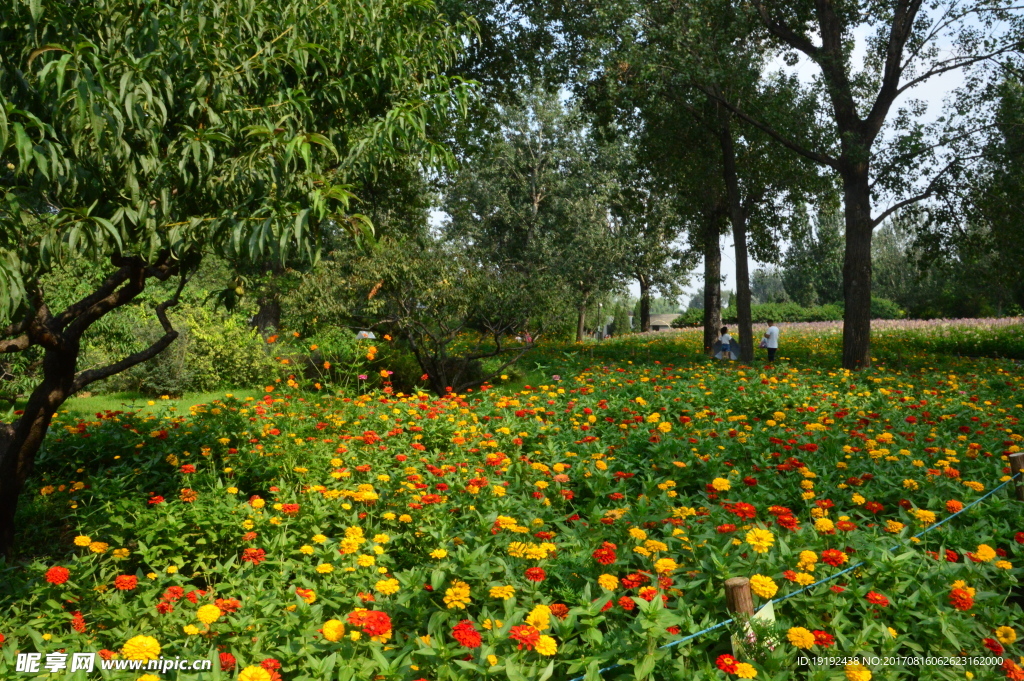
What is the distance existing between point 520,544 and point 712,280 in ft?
57.4

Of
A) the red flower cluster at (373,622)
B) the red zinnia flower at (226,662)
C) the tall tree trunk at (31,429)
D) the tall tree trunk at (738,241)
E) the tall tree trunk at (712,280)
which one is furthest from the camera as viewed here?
the tall tree trunk at (712,280)

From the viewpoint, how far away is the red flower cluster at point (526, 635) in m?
2.45

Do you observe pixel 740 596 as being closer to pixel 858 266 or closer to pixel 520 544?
pixel 520 544

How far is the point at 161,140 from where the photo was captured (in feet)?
12.9

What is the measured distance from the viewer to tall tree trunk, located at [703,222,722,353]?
18875 mm

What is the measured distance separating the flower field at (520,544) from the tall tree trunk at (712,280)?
1216 centimetres

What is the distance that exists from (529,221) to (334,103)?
29458mm

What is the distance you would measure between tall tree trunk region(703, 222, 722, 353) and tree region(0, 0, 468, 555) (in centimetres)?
1507

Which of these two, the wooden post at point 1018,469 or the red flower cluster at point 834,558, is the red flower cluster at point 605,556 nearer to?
the red flower cluster at point 834,558

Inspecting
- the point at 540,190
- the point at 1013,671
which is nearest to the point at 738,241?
the point at 1013,671

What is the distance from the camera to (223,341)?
12273mm

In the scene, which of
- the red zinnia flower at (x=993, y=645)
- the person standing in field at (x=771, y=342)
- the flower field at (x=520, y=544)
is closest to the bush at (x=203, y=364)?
the flower field at (x=520, y=544)

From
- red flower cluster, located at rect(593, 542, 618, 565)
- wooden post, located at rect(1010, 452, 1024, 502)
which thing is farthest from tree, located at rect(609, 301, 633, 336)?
red flower cluster, located at rect(593, 542, 618, 565)

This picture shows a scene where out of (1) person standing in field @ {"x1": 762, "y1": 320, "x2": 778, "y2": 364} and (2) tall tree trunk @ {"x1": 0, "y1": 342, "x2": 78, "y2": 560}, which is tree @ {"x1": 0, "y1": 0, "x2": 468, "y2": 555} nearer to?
(2) tall tree trunk @ {"x1": 0, "y1": 342, "x2": 78, "y2": 560}
